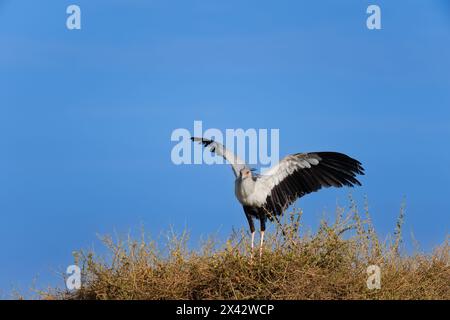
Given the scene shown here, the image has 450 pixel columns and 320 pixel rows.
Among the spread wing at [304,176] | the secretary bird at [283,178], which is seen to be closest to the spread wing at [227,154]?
the secretary bird at [283,178]

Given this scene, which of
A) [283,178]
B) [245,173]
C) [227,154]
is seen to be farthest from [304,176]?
[227,154]

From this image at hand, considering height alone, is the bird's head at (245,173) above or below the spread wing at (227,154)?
below

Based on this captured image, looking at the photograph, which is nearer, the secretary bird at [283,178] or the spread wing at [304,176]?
the secretary bird at [283,178]

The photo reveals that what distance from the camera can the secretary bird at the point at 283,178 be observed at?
930 cm

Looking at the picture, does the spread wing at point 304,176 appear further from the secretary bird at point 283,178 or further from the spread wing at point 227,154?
the spread wing at point 227,154

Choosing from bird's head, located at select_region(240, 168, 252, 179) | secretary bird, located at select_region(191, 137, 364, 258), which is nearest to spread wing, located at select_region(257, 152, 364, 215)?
secretary bird, located at select_region(191, 137, 364, 258)

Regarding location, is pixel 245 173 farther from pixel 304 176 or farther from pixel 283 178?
pixel 304 176

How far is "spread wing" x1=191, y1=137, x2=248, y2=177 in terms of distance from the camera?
925 cm

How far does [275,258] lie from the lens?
26.1 ft

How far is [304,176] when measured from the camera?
383 inches
